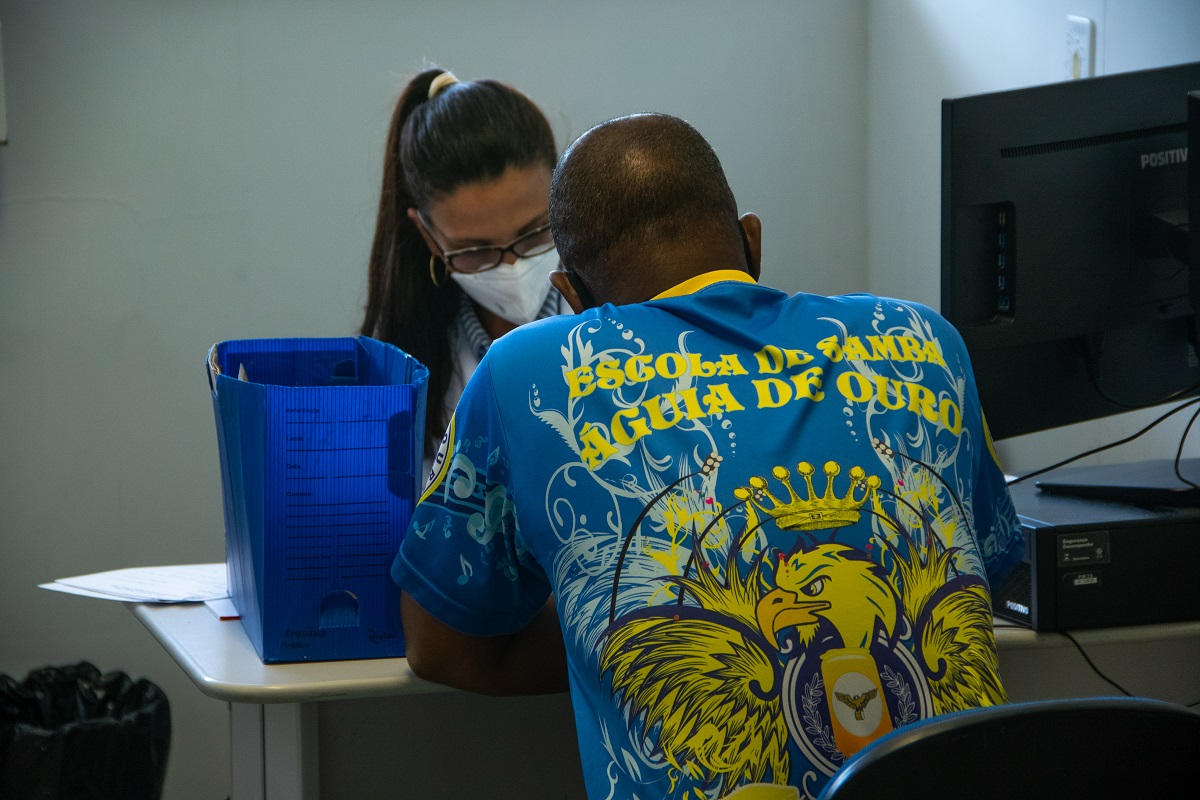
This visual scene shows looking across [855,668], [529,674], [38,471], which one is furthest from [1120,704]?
[38,471]

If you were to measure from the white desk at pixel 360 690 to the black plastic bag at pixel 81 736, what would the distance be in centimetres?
96

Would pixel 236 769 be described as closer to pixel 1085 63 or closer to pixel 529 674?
pixel 529 674

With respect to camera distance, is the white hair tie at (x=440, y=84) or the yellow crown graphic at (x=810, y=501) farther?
the white hair tie at (x=440, y=84)

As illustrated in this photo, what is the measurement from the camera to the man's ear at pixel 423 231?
2.24 m

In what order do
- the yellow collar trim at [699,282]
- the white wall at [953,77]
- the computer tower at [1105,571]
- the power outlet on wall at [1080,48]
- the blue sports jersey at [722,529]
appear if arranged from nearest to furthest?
the blue sports jersey at [722,529] → the yellow collar trim at [699,282] → the computer tower at [1105,571] → the white wall at [953,77] → the power outlet on wall at [1080,48]

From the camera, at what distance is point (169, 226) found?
2656 millimetres

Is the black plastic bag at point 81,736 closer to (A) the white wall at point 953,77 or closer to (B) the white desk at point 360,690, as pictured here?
(B) the white desk at point 360,690

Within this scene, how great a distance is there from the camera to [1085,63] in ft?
6.68

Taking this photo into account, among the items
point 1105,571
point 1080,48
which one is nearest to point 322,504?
point 1105,571

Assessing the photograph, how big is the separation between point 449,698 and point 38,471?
171 cm

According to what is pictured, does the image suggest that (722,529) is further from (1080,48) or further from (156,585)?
(1080,48)

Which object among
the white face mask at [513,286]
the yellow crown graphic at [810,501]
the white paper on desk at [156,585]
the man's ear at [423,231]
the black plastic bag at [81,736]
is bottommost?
the black plastic bag at [81,736]

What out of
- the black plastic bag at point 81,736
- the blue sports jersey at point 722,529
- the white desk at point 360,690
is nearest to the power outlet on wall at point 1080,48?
the white desk at point 360,690

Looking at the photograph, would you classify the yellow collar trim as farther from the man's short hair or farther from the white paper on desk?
the white paper on desk
